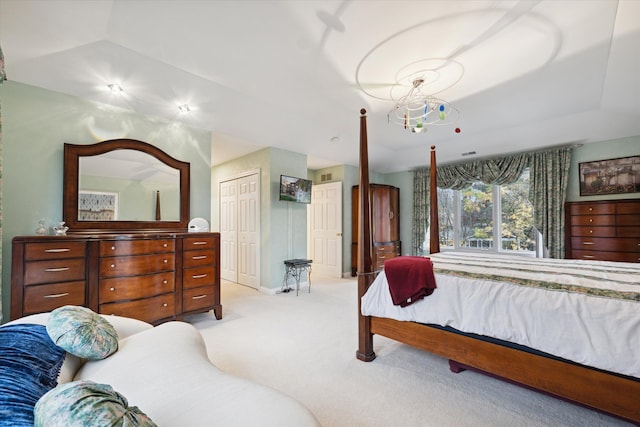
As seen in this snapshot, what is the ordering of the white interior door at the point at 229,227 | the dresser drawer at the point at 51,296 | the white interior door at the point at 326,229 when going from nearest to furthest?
the dresser drawer at the point at 51,296, the white interior door at the point at 229,227, the white interior door at the point at 326,229

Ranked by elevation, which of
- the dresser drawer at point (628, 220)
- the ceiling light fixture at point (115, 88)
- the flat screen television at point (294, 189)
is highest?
the ceiling light fixture at point (115, 88)

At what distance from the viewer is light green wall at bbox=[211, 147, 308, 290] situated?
4.60m

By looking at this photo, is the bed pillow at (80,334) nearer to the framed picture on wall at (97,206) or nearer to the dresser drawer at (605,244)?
the framed picture on wall at (97,206)

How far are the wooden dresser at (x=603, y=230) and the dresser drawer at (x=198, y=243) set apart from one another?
17.0 ft

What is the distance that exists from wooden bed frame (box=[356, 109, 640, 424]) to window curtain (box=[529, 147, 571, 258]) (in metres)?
3.59

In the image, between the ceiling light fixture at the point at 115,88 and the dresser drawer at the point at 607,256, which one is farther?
the dresser drawer at the point at 607,256

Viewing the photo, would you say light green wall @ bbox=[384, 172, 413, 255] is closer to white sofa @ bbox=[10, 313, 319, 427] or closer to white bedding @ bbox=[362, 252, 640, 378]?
white bedding @ bbox=[362, 252, 640, 378]

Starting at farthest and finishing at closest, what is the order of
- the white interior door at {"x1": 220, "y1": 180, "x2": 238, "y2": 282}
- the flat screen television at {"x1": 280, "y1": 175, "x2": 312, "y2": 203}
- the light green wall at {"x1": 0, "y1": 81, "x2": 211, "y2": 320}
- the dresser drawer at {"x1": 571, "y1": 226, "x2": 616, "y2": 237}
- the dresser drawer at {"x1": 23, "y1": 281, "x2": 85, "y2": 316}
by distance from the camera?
the white interior door at {"x1": 220, "y1": 180, "x2": 238, "y2": 282}
the flat screen television at {"x1": 280, "y1": 175, "x2": 312, "y2": 203}
the dresser drawer at {"x1": 571, "y1": 226, "x2": 616, "y2": 237}
the light green wall at {"x1": 0, "y1": 81, "x2": 211, "y2": 320}
the dresser drawer at {"x1": 23, "y1": 281, "x2": 85, "y2": 316}

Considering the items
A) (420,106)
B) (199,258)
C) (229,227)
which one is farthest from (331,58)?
(229,227)

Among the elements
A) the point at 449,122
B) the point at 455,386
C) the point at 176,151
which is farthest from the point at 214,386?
the point at 449,122

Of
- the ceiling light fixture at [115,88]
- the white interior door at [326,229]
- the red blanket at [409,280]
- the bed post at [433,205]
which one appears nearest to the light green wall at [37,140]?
the ceiling light fixture at [115,88]

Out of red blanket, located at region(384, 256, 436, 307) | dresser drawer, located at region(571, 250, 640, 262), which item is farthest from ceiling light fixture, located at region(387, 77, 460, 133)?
dresser drawer, located at region(571, 250, 640, 262)

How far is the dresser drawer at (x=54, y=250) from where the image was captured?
84.3 inches

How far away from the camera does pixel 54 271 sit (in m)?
2.24
